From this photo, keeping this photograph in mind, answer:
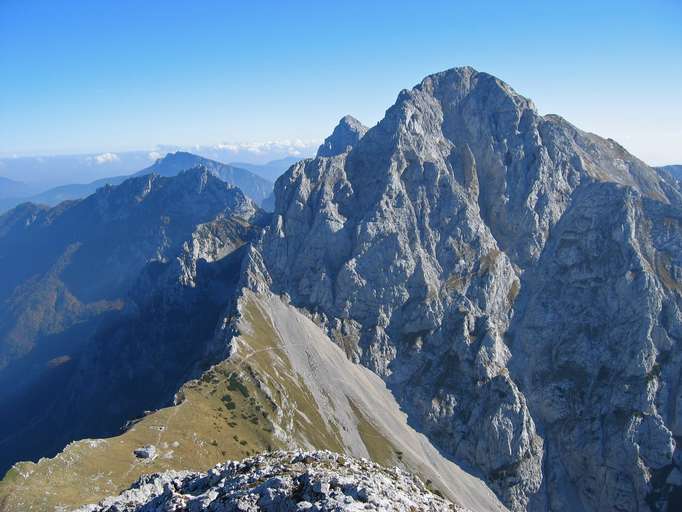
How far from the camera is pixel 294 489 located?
5000 centimetres

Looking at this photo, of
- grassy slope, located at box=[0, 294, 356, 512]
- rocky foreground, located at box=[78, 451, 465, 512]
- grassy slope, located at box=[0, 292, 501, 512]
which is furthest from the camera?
grassy slope, located at box=[0, 292, 501, 512]

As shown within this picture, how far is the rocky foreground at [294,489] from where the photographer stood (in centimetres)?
4816

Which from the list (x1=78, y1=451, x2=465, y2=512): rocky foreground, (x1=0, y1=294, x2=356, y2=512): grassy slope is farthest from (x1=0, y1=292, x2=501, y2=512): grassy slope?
(x1=78, y1=451, x2=465, y2=512): rocky foreground

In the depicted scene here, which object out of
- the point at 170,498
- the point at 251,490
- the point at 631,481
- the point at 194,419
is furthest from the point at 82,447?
the point at 631,481

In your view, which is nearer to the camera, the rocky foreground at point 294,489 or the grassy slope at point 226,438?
the rocky foreground at point 294,489

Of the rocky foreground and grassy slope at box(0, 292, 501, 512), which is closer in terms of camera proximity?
the rocky foreground

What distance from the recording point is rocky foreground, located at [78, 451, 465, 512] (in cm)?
4816

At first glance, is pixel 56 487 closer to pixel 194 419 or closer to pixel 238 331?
pixel 194 419

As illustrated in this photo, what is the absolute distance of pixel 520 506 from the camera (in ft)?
648

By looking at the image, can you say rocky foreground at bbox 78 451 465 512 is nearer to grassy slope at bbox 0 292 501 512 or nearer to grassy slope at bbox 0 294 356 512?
grassy slope at bbox 0 294 356 512

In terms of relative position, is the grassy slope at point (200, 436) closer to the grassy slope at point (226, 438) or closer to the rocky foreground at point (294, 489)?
the grassy slope at point (226, 438)

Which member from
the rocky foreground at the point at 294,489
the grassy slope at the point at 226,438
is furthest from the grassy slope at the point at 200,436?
the rocky foreground at the point at 294,489

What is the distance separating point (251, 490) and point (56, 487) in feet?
162

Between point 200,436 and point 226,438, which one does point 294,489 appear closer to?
point 200,436
